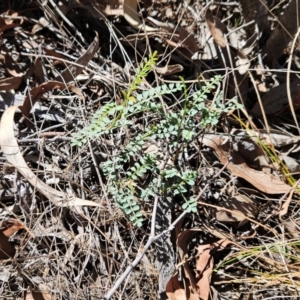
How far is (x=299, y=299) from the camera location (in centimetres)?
200

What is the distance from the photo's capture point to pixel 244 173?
212 cm

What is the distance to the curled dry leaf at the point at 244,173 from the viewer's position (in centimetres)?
210

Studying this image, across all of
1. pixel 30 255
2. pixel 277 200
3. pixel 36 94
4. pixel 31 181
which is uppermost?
pixel 36 94

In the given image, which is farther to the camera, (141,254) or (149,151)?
(149,151)

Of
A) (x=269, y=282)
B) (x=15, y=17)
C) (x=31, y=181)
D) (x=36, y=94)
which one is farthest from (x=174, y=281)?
(x=15, y=17)

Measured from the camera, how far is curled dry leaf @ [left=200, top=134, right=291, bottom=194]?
82.5 inches

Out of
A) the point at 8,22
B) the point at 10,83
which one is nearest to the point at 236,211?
the point at 10,83

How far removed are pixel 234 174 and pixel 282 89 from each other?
0.43 m

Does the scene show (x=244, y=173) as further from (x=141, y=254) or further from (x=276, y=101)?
(x=141, y=254)

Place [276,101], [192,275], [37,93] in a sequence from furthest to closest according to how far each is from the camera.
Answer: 1. [276,101]
2. [37,93]
3. [192,275]

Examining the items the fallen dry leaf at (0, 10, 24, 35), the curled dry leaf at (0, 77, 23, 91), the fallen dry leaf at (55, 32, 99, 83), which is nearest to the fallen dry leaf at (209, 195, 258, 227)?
the fallen dry leaf at (55, 32, 99, 83)

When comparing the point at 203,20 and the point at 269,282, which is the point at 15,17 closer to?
the point at 203,20

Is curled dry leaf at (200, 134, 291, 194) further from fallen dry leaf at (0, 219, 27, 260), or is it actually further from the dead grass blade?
fallen dry leaf at (0, 219, 27, 260)

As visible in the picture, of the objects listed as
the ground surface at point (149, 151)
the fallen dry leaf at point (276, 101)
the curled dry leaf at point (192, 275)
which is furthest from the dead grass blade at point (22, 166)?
the fallen dry leaf at point (276, 101)
